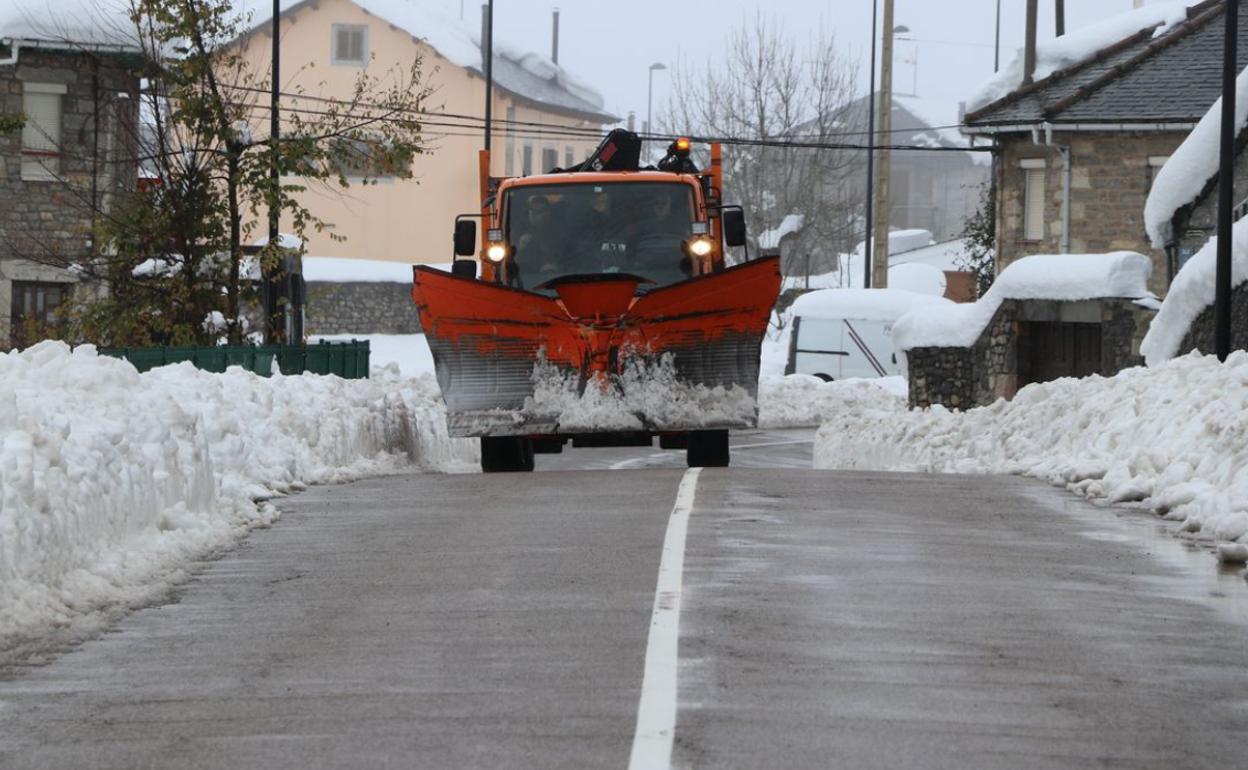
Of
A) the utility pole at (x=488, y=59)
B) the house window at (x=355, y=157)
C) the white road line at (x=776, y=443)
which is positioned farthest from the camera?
the utility pole at (x=488, y=59)

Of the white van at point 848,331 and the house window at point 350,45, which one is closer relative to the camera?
the white van at point 848,331

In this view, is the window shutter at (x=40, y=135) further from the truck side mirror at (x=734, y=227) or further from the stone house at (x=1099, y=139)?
the truck side mirror at (x=734, y=227)

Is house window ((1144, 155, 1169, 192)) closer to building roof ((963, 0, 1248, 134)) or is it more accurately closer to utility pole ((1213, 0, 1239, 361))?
building roof ((963, 0, 1248, 134))

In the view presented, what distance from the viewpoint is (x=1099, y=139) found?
41.4 meters

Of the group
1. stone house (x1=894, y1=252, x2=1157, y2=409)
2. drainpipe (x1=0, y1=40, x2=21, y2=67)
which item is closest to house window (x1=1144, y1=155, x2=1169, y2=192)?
stone house (x1=894, y1=252, x2=1157, y2=409)

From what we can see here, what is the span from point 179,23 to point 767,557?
19.5 meters

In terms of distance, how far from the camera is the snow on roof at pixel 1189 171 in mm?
26047

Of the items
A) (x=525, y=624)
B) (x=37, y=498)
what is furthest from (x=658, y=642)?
(x=37, y=498)

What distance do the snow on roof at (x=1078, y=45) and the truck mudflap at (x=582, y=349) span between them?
2871 centimetres

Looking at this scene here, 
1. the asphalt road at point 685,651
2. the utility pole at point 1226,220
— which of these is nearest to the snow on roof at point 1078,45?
the utility pole at point 1226,220

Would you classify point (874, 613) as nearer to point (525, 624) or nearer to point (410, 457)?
point (525, 624)

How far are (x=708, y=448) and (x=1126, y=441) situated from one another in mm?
4435

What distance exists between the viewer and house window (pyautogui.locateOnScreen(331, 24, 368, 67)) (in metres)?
68.2

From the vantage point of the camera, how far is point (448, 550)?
38.2 feet
